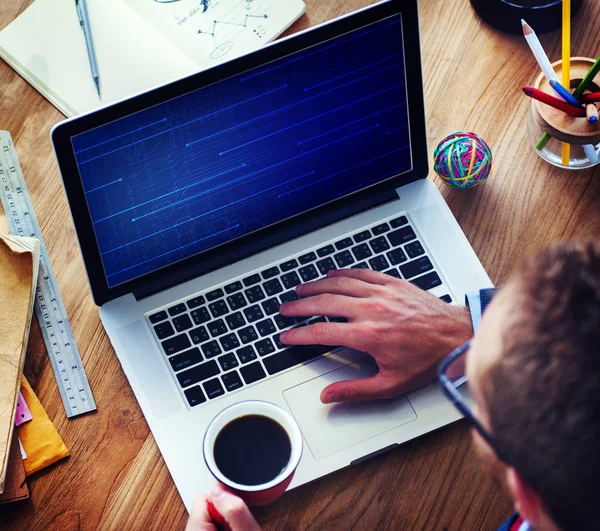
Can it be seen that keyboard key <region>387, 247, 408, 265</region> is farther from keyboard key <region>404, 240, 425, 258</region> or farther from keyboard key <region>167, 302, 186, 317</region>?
keyboard key <region>167, 302, 186, 317</region>

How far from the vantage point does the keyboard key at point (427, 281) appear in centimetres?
106

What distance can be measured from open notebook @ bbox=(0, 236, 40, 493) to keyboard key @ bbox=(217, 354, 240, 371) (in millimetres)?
266

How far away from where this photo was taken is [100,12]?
1177 millimetres

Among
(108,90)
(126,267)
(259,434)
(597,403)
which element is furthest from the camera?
(108,90)

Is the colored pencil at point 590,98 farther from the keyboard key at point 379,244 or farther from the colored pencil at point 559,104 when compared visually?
the keyboard key at point 379,244

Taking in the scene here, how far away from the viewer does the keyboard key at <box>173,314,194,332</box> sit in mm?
1023

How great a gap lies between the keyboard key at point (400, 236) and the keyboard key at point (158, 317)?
332 millimetres

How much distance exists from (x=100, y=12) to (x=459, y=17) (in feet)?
1.85

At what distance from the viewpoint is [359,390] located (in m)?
0.98

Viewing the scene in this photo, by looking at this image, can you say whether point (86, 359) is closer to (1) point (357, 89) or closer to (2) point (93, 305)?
(2) point (93, 305)

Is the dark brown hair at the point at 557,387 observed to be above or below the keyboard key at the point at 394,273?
above

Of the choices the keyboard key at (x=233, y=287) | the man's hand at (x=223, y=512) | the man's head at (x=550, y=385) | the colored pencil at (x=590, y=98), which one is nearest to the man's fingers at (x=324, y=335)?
the keyboard key at (x=233, y=287)

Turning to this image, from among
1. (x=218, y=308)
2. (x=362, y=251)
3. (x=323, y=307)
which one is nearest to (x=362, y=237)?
(x=362, y=251)

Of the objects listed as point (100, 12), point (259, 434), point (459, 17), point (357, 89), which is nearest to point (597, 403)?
point (259, 434)
